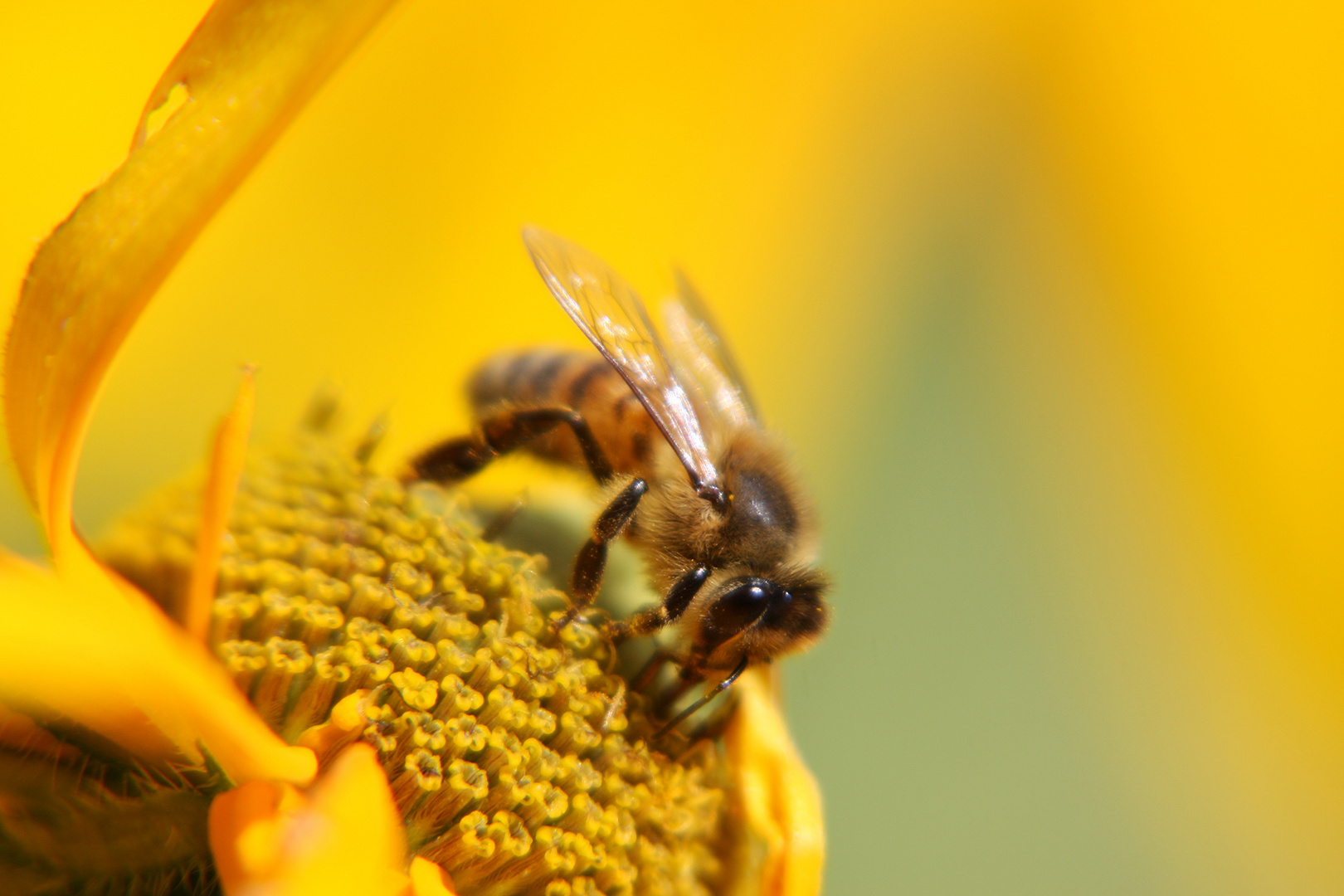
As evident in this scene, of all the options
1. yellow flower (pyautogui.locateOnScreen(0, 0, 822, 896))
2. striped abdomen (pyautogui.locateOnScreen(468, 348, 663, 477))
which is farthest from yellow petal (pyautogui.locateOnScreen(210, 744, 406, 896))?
striped abdomen (pyautogui.locateOnScreen(468, 348, 663, 477))

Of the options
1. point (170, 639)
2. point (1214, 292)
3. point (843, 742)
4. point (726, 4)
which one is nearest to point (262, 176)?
point (726, 4)

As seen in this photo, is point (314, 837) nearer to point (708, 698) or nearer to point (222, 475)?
point (222, 475)

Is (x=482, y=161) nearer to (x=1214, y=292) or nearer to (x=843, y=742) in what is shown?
(x=843, y=742)

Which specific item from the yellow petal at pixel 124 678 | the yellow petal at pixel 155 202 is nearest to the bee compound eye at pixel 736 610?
the yellow petal at pixel 124 678

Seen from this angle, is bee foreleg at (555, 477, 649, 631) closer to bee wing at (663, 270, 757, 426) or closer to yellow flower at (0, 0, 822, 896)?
yellow flower at (0, 0, 822, 896)

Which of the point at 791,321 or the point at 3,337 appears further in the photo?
the point at 791,321

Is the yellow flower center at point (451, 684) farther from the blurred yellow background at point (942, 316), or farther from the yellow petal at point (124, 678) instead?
the blurred yellow background at point (942, 316)
